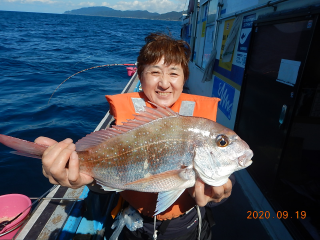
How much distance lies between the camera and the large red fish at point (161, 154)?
5.38 ft

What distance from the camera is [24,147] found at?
1.63 metres

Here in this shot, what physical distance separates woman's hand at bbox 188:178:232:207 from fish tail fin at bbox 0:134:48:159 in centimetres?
141

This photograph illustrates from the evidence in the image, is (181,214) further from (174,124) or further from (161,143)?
→ (174,124)

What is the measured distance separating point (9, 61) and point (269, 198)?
18.7 m

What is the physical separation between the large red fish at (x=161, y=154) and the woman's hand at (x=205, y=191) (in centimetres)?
6

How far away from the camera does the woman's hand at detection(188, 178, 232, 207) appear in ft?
5.51

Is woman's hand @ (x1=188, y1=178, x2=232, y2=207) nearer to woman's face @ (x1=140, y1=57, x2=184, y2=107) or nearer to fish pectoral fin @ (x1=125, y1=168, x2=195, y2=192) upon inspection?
fish pectoral fin @ (x1=125, y1=168, x2=195, y2=192)

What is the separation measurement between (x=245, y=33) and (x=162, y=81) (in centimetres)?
277

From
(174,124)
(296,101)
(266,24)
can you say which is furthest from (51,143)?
(266,24)

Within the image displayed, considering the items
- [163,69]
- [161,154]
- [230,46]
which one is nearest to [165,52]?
[163,69]

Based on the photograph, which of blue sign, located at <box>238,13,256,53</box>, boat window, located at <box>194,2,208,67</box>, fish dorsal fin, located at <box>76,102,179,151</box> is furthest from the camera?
boat window, located at <box>194,2,208,67</box>

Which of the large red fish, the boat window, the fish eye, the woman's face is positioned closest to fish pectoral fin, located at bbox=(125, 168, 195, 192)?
the large red fish

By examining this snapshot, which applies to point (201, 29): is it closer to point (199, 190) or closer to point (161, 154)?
point (161, 154)

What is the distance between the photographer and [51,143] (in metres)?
1.80
